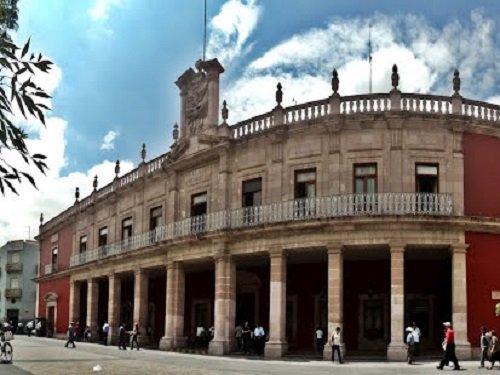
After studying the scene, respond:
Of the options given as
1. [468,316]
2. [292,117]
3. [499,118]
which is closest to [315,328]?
[468,316]

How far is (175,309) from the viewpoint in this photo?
32.0 m

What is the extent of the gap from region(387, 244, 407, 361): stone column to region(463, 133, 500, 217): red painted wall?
3.24m

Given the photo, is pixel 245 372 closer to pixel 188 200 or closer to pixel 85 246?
pixel 188 200

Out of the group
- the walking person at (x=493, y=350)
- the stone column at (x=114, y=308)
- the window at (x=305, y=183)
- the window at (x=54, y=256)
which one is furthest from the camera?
the window at (x=54, y=256)

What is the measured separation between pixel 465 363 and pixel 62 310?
3298 cm

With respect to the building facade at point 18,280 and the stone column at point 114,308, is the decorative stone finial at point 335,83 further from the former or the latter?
the building facade at point 18,280

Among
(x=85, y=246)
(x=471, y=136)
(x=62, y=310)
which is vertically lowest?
(x=62, y=310)

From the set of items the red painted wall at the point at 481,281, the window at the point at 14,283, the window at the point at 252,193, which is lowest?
the window at the point at 14,283

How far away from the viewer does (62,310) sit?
4938cm

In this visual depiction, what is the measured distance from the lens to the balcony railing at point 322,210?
25406mm

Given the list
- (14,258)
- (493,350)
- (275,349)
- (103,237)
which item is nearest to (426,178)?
(493,350)

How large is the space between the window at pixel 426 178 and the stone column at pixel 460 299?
94.3 inches

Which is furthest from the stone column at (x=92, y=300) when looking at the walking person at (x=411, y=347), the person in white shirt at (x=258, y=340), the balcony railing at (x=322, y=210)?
the walking person at (x=411, y=347)

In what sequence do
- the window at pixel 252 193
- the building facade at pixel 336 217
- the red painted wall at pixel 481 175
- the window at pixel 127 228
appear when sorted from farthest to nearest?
1. the window at pixel 127 228
2. the window at pixel 252 193
3. the red painted wall at pixel 481 175
4. the building facade at pixel 336 217
